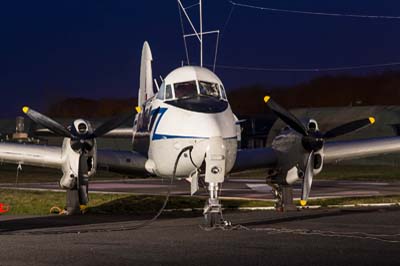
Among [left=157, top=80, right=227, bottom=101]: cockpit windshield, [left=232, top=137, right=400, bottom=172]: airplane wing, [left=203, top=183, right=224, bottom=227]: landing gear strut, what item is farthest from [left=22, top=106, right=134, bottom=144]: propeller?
[left=203, top=183, right=224, bottom=227]: landing gear strut

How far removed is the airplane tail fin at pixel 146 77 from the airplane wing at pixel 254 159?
34.8 feet

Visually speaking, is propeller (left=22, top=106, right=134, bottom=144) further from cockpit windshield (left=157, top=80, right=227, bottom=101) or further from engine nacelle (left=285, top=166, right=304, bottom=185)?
engine nacelle (left=285, top=166, right=304, bottom=185)

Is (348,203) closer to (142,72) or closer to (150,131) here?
(150,131)

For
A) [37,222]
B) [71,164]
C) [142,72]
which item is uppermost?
[142,72]

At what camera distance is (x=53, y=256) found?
1191 cm

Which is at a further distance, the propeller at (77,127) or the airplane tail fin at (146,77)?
the airplane tail fin at (146,77)

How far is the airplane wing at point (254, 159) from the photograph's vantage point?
73.8 ft

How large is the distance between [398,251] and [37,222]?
10585 millimetres

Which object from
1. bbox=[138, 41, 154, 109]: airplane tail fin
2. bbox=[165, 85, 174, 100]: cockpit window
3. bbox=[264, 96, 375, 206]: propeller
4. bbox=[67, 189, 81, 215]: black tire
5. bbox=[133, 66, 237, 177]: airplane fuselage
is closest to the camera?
bbox=[133, 66, 237, 177]: airplane fuselage

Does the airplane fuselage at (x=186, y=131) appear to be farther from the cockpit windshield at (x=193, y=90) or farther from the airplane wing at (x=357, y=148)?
the airplane wing at (x=357, y=148)

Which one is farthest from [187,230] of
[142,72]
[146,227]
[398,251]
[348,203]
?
[142,72]

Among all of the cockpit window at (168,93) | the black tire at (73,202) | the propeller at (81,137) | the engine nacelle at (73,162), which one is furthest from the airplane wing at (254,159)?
the black tire at (73,202)

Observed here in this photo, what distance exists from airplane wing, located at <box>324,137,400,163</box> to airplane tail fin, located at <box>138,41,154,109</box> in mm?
10784

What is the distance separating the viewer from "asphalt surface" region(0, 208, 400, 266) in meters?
11.5
